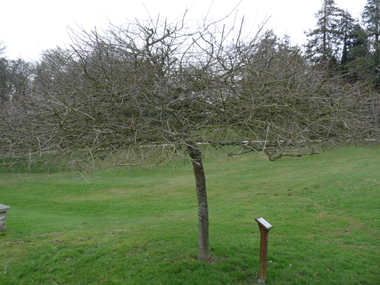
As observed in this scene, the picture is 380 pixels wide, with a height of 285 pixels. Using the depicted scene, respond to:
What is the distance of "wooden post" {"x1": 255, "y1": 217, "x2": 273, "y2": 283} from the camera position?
16.5 ft

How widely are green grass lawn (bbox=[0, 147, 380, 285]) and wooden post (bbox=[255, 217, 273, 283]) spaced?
0.80 feet

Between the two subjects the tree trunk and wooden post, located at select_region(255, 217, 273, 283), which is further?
the tree trunk

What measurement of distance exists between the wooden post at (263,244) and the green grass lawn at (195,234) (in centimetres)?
24

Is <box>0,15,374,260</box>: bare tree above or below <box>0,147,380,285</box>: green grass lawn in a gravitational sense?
above

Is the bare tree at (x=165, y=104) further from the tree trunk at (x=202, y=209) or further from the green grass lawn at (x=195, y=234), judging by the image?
the tree trunk at (x=202, y=209)

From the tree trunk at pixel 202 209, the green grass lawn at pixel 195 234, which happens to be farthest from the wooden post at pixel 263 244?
the tree trunk at pixel 202 209

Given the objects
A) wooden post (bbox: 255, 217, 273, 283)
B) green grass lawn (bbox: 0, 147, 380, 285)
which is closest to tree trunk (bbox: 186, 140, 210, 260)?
green grass lawn (bbox: 0, 147, 380, 285)

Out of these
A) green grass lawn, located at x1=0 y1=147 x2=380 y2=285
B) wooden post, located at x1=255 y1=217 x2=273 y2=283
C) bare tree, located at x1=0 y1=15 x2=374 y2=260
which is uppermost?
bare tree, located at x1=0 y1=15 x2=374 y2=260

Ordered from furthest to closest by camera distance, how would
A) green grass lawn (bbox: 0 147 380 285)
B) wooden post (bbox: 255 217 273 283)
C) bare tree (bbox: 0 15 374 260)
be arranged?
green grass lawn (bbox: 0 147 380 285) < wooden post (bbox: 255 217 273 283) < bare tree (bbox: 0 15 374 260)

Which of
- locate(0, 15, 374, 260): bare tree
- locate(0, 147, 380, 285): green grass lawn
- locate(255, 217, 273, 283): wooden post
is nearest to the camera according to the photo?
locate(0, 15, 374, 260): bare tree

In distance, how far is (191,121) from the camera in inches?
170

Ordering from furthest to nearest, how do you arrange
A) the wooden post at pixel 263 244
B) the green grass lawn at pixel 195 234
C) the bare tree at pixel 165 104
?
1. the green grass lawn at pixel 195 234
2. the wooden post at pixel 263 244
3. the bare tree at pixel 165 104

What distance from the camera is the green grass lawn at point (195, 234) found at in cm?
585

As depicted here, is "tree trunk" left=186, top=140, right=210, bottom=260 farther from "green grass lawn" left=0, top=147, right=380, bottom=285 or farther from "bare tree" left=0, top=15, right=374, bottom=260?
"bare tree" left=0, top=15, right=374, bottom=260
